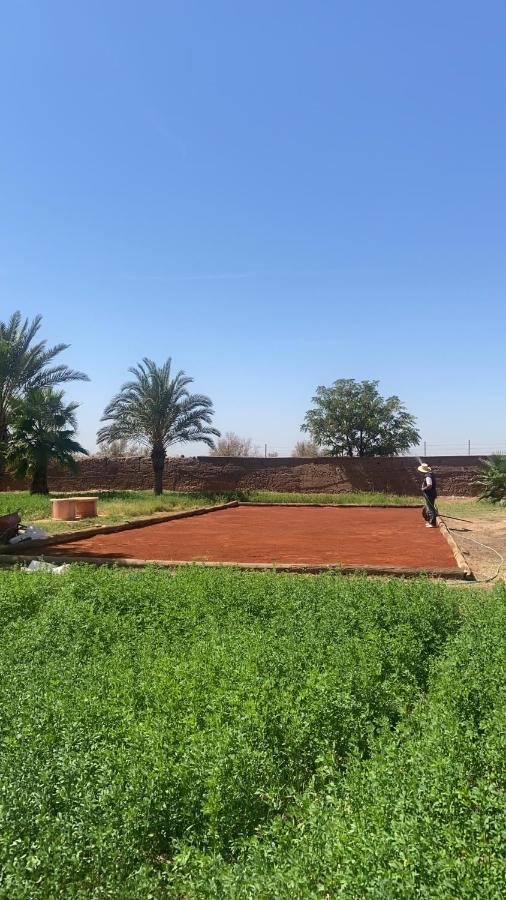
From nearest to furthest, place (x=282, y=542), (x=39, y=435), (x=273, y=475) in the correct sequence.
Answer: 1. (x=282, y=542)
2. (x=39, y=435)
3. (x=273, y=475)

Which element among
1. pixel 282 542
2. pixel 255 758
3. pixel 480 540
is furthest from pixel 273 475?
pixel 255 758

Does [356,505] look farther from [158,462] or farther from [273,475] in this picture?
[158,462]

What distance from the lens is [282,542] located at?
1386 cm

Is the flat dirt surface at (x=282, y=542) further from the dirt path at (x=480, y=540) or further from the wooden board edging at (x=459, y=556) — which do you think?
the dirt path at (x=480, y=540)

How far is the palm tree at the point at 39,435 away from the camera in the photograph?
78.4 feet

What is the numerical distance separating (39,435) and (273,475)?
12.5 metres

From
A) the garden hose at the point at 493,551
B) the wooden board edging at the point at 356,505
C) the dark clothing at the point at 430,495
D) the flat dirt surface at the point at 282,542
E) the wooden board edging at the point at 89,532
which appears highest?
the dark clothing at the point at 430,495

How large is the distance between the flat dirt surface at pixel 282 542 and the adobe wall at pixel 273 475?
423 inches

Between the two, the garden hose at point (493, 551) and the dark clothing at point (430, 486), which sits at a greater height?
the dark clothing at point (430, 486)

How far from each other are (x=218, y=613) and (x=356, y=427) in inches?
1214

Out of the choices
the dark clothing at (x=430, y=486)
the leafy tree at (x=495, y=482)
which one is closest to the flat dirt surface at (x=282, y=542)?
the dark clothing at (x=430, y=486)

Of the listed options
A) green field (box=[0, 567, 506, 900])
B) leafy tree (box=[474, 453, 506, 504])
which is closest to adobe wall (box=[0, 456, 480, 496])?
leafy tree (box=[474, 453, 506, 504])

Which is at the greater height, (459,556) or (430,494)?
(430,494)

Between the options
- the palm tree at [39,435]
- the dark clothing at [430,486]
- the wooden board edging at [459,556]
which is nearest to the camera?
the wooden board edging at [459,556]
